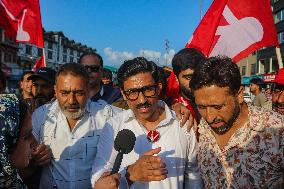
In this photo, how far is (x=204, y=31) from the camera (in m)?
4.47

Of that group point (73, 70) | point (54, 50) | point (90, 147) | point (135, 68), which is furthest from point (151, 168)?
point (54, 50)

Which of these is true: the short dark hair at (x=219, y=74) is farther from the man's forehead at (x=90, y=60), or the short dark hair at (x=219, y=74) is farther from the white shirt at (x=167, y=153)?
the man's forehead at (x=90, y=60)

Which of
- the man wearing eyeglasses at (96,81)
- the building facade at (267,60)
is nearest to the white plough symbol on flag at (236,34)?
the man wearing eyeglasses at (96,81)

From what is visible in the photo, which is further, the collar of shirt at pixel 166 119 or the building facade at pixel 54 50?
the building facade at pixel 54 50

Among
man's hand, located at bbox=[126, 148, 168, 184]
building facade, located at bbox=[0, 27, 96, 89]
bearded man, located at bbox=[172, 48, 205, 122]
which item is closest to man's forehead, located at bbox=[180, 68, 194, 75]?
bearded man, located at bbox=[172, 48, 205, 122]

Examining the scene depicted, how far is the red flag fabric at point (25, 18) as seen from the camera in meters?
6.23

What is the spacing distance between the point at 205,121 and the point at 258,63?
143 ft

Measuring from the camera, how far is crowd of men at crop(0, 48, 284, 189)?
2.32 meters

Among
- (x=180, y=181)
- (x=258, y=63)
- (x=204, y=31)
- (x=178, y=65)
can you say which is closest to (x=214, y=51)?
(x=204, y=31)

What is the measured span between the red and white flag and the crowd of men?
9.75 ft

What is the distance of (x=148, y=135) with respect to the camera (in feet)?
9.06

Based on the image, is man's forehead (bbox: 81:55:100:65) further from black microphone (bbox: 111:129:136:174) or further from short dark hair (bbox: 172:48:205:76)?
black microphone (bbox: 111:129:136:174)

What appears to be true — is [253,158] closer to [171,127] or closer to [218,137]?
[218,137]

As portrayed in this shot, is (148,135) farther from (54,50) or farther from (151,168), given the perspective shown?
(54,50)
